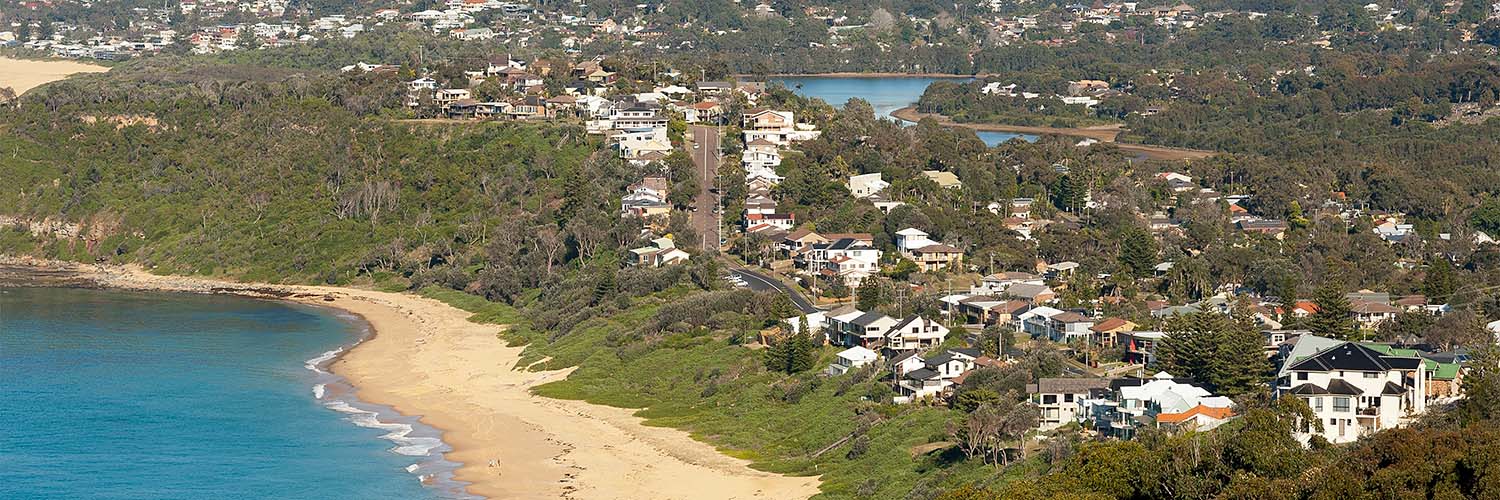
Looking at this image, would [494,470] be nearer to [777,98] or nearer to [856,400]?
[856,400]

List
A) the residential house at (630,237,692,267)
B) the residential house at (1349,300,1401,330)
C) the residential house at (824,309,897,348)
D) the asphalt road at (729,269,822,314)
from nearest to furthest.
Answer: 1. the residential house at (824,309,897,348)
2. the residential house at (1349,300,1401,330)
3. the asphalt road at (729,269,822,314)
4. the residential house at (630,237,692,267)

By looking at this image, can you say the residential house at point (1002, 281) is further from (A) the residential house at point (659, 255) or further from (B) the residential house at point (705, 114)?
(B) the residential house at point (705, 114)

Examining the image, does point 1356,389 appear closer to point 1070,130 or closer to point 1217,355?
point 1217,355

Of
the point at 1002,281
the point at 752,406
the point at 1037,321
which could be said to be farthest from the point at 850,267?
the point at 752,406

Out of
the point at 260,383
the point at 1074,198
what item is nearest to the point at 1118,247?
the point at 1074,198

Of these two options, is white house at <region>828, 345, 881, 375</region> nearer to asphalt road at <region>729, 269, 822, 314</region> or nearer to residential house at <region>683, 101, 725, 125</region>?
asphalt road at <region>729, 269, 822, 314</region>

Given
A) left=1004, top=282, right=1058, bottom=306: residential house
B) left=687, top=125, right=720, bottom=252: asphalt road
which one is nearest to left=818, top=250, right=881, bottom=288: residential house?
left=687, top=125, right=720, bottom=252: asphalt road

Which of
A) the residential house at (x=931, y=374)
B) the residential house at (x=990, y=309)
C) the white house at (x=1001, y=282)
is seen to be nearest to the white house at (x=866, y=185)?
the white house at (x=1001, y=282)
